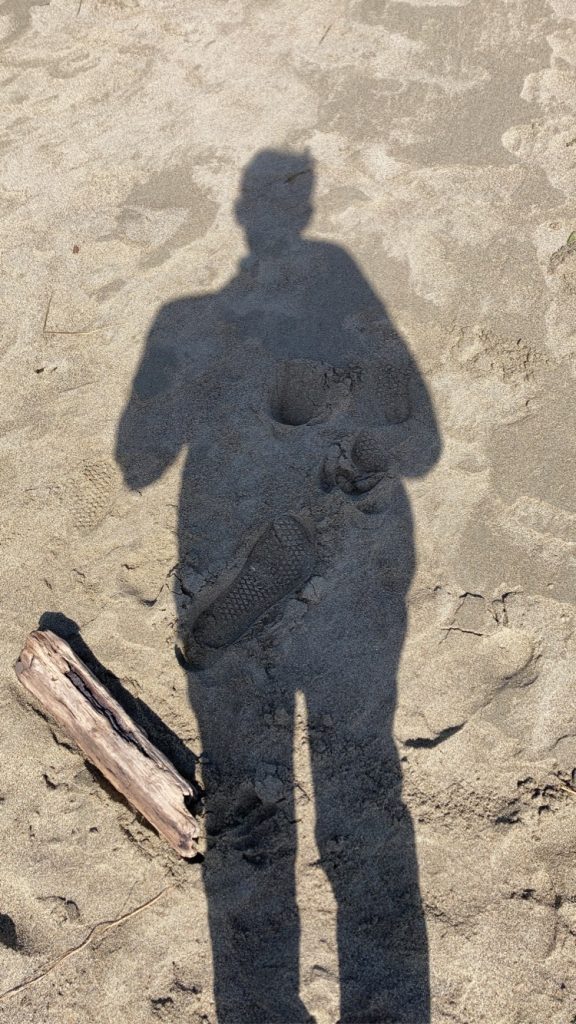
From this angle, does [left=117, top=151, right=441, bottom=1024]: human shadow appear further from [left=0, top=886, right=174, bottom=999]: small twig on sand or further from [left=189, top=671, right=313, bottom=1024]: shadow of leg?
[left=0, top=886, right=174, bottom=999]: small twig on sand

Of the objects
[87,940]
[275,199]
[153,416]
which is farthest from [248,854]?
[275,199]

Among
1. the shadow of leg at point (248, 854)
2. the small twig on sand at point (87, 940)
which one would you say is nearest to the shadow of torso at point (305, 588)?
the shadow of leg at point (248, 854)

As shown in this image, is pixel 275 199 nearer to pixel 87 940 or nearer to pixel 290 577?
pixel 290 577

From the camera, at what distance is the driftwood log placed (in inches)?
84.3

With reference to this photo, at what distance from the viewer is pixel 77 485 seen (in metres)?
2.78

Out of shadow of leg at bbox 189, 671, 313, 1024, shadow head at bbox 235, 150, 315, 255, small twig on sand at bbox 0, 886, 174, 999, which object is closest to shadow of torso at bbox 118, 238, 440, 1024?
shadow of leg at bbox 189, 671, 313, 1024

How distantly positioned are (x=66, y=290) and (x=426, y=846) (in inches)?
113

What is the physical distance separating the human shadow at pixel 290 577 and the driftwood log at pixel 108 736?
0.42 feet

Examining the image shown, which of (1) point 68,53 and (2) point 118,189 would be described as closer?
(2) point 118,189

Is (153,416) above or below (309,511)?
above

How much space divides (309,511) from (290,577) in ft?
0.89

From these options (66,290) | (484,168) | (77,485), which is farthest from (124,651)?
(484,168)

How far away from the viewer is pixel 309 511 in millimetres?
2613

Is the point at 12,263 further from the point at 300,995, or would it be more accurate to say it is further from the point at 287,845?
the point at 300,995
